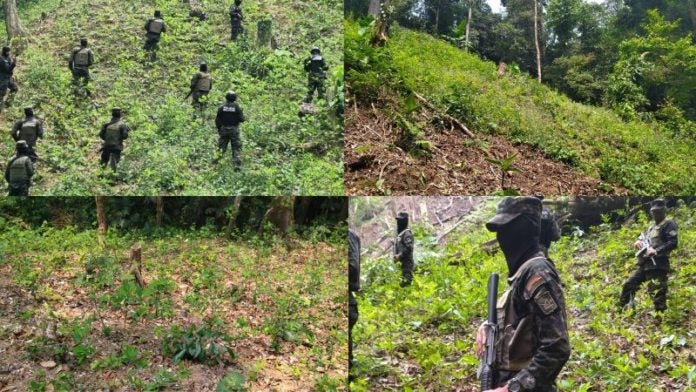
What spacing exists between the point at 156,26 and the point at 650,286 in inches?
229

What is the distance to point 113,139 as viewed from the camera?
7.05 meters

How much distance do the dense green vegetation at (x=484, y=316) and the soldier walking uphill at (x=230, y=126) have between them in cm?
210

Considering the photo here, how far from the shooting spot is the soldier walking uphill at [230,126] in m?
7.14

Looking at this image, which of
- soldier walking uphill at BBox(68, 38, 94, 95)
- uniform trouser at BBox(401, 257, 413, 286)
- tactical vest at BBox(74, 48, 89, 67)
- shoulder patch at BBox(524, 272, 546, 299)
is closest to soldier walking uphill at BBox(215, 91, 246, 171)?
soldier walking uphill at BBox(68, 38, 94, 95)

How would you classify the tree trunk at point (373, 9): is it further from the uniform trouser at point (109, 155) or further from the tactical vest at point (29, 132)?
the tactical vest at point (29, 132)

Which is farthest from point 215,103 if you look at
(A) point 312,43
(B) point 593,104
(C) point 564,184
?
(B) point 593,104

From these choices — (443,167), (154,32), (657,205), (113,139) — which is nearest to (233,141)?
(113,139)

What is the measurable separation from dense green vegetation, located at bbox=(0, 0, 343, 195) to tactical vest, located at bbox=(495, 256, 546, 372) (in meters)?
2.23

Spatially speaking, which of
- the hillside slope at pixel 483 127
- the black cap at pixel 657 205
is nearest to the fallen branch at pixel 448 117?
the hillside slope at pixel 483 127

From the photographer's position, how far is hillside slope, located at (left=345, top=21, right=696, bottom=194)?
696 cm

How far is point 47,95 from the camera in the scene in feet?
23.9

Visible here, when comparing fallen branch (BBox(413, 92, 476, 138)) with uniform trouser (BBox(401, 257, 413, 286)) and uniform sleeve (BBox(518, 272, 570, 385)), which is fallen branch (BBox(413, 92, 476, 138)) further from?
uniform sleeve (BBox(518, 272, 570, 385))

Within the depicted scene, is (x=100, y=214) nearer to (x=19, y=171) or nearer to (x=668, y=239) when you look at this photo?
(x=19, y=171)

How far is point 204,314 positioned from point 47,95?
307 cm
